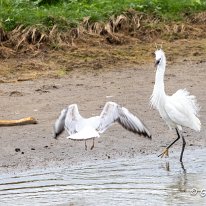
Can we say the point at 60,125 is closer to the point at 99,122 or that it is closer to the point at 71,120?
the point at 71,120

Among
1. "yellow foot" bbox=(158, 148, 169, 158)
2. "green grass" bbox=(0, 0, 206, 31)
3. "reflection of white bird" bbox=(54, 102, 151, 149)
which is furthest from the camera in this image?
"green grass" bbox=(0, 0, 206, 31)

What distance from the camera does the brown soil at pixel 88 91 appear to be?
970 cm

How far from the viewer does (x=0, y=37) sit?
12859 mm

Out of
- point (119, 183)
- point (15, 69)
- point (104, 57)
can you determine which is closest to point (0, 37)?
point (15, 69)

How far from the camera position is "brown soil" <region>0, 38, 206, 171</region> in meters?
9.70

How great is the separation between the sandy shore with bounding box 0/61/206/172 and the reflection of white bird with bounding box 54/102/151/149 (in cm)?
39

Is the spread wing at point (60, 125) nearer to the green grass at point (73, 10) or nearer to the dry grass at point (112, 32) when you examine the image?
the dry grass at point (112, 32)

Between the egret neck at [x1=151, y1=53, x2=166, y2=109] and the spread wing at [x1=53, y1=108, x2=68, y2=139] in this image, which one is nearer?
the spread wing at [x1=53, y1=108, x2=68, y2=139]

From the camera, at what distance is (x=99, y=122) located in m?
9.19

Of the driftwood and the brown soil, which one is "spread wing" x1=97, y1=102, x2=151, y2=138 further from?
the driftwood

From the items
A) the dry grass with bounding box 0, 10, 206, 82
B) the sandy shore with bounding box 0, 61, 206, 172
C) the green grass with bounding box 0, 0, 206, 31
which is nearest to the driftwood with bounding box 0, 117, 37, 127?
the sandy shore with bounding box 0, 61, 206, 172

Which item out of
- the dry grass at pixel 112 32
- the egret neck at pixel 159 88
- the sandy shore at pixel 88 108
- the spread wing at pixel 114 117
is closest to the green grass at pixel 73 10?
the dry grass at pixel 112 32

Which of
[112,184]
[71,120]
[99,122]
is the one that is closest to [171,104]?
[99,122]

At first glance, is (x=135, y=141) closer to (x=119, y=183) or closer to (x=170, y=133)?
(x=170, y=133)
